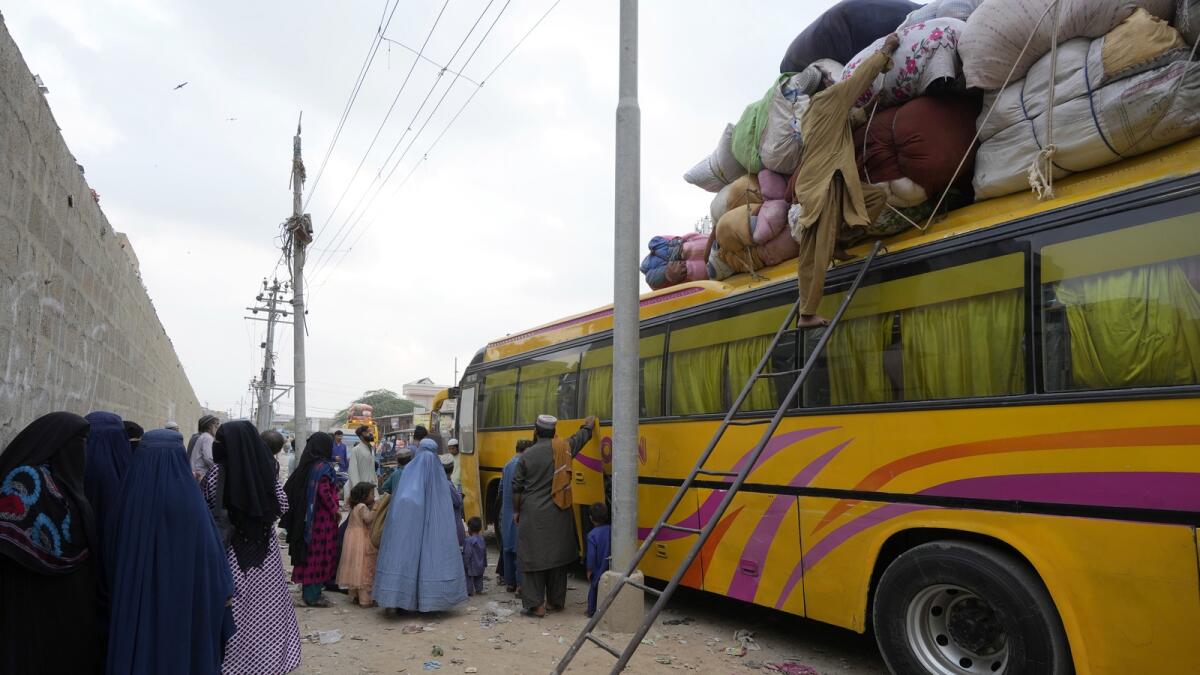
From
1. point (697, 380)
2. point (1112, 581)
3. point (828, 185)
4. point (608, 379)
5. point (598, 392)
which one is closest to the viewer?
point (1112, 581)

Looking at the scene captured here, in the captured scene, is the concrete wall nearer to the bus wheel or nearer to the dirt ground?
the dirt ground

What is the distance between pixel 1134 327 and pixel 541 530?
15.4 feet

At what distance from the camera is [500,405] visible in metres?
9.73

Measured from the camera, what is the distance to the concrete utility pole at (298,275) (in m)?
17.8

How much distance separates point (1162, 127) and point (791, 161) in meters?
2.41

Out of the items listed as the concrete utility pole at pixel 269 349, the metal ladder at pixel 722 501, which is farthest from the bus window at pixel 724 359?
the concrete utility pole at pixel 269 349

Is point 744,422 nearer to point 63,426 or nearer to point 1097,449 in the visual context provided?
point 1097,449

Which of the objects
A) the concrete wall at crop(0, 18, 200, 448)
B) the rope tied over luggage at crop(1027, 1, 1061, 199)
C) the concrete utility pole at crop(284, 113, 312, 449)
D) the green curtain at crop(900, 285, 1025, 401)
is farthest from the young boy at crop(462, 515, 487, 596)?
the concrete utility pole at crop(284, 113, 312, 449)

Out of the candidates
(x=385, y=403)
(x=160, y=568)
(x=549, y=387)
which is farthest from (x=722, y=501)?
(x=385, y=403)

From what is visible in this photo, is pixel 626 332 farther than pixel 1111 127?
Yes

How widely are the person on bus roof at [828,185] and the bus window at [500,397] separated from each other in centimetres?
523

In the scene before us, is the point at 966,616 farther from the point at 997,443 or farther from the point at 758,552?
the point at 758,552

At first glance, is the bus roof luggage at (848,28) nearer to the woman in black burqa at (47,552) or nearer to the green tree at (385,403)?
the woman in black burqa at (47,552)

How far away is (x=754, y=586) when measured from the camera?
536 centimetres
